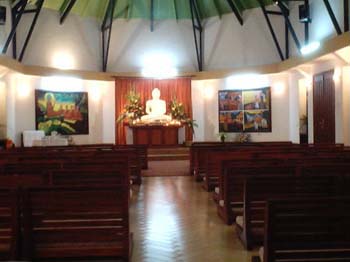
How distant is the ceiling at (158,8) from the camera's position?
55.8ft

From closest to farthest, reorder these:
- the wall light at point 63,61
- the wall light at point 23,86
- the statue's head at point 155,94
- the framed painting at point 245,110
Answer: the wall light at point 23,86
the wall light at point 63,61
the framed painting at point 245,110
the statue's head at point 155,94

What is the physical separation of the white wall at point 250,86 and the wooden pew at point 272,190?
12.6 metres

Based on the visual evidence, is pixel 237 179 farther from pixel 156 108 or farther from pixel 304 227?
pixel 156 108

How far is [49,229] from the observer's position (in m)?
3.38

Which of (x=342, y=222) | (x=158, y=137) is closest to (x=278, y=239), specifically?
(x=342, y=222)

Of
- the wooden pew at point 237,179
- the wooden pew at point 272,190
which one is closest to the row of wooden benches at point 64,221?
the wooden pew at point 272,190

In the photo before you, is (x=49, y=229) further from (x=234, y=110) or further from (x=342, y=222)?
(x=234, y=110)

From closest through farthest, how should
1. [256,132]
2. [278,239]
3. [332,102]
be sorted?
[278,239] < [332,102] < [256,132]

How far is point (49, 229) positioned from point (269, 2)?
48.0 ft

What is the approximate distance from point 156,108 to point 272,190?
13679 mm

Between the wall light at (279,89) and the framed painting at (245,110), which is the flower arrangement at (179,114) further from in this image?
the wall light at (279,89)

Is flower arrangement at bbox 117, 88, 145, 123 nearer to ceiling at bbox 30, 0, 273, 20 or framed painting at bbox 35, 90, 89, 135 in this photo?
framed painting at bbox 35, 90, 89, 135

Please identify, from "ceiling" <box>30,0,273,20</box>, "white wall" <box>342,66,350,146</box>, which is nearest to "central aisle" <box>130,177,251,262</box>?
"white wall" <box>342,66,350,146</box>

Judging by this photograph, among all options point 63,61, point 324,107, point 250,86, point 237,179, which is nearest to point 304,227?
point 237,179
